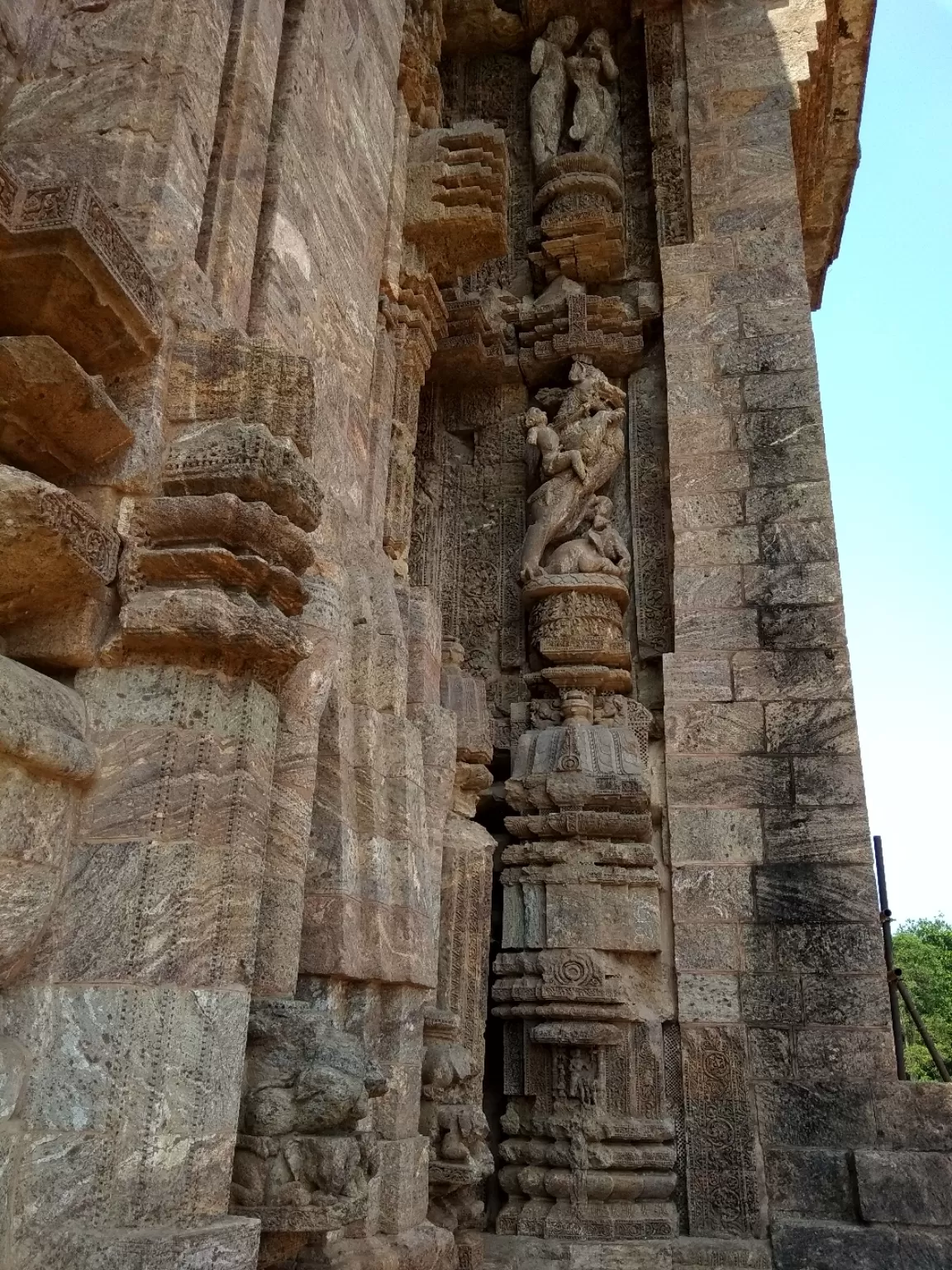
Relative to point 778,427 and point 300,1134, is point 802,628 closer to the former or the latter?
point 778,427

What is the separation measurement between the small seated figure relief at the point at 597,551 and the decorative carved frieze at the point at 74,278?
12.4 ft

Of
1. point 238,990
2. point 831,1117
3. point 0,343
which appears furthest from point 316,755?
point 831,1117

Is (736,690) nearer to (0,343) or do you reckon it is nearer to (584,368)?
(584,368)

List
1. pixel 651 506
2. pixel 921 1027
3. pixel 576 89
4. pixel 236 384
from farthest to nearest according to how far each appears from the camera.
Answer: pixel 576 89 < pixel 651 506 < pixel 921 1027 < pixel 236 384

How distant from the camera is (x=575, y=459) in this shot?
6.73 meters

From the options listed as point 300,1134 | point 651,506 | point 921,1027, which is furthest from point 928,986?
point 300,1134

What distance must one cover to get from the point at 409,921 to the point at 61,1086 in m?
1.58

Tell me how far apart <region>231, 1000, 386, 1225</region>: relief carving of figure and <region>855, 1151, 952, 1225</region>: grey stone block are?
10.1ft

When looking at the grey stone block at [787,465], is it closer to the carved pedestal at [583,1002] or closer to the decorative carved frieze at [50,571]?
the carved pedestal at [583,1002]

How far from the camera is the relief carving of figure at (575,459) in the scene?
6660mm

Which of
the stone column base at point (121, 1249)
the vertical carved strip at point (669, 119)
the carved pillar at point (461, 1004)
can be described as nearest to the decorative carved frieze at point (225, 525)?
the stone column base at point (121, 1249)

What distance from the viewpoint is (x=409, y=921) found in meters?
3.87

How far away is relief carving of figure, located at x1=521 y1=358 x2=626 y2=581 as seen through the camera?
6660mm

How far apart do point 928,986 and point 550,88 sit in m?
22.5
